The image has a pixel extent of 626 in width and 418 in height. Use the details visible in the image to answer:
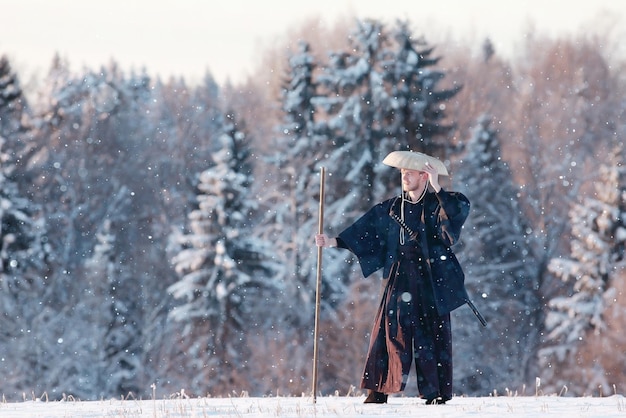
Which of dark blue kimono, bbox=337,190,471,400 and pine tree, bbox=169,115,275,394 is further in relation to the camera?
pine tree, bbox=169,115,275,394

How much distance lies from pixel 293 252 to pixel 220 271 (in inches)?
156

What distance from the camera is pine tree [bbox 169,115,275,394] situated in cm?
4619

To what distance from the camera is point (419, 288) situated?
11.0 m

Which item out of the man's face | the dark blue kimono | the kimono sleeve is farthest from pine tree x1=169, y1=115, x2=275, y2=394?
the man's face

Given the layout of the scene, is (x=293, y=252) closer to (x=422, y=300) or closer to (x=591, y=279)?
(x=591, y=279)

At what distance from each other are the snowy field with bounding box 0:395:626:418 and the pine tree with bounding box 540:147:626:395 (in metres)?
34.3

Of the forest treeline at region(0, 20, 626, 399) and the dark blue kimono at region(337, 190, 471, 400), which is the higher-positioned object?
the forest treeline at region(0, 20, 626, 399)

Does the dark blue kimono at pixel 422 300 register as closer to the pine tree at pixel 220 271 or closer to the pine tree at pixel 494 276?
the pine tree at pixel 494 276

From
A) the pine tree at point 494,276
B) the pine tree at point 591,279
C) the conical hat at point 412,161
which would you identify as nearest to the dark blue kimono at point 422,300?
the conical hat at point 412,161

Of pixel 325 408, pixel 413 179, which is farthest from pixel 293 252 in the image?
pixel 325 408

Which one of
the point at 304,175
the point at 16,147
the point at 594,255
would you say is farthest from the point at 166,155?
the point at 594,255

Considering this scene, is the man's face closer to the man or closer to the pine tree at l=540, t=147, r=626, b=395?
the man

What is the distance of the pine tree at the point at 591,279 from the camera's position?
1761 inches

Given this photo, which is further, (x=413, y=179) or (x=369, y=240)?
(x=369, y=240)
